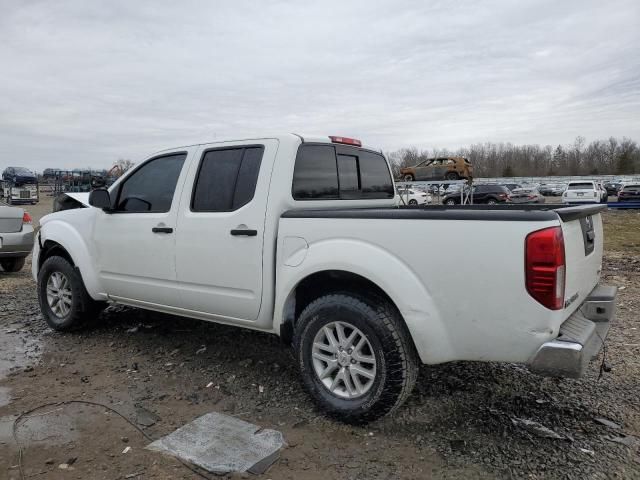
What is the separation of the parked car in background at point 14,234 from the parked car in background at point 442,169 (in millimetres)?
23570

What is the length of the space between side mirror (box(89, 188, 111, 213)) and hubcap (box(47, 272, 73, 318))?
3.54ft

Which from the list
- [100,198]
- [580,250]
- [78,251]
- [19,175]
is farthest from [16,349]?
[19,175]

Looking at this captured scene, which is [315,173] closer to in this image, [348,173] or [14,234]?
[348,173]

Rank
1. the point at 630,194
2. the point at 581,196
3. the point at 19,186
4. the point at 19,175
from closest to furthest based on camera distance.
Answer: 1. the point at 630,194
2. the point at 581,196
3. the point at 19,186
4. the point at 19,175

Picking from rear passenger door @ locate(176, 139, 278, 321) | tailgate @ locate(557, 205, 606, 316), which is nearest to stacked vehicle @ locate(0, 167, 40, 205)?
rear passenger door @ locate(176, 139, 278, 321)

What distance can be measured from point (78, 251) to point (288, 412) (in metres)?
2.82

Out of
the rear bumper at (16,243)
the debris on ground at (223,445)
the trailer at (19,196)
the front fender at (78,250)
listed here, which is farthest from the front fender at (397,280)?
the trailer at (19,196)

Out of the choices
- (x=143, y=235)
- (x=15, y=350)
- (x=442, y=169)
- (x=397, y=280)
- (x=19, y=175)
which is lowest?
(x=15, y=350)

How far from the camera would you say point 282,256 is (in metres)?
3.44

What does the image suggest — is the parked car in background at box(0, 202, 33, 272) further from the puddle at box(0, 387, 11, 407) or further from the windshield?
the windshield

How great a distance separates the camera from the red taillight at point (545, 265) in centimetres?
252

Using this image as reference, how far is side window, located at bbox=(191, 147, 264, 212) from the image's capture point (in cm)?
375

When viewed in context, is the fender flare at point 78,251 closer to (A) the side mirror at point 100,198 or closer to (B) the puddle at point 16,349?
(A) the side mirror at point 100,198

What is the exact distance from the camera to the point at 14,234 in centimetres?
820
